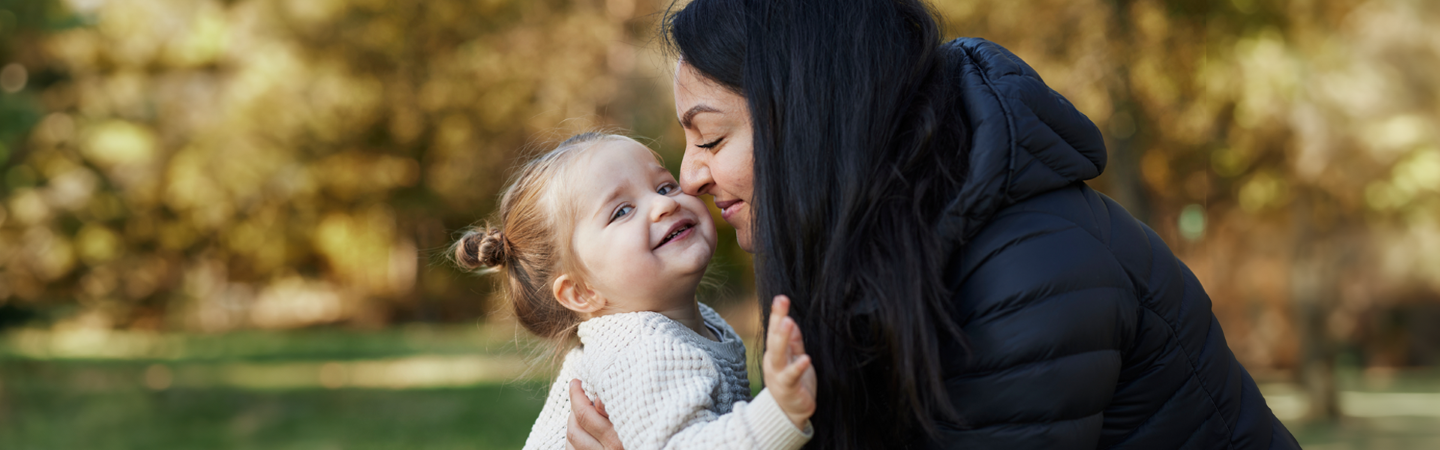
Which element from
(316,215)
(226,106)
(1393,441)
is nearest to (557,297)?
(1393,441)

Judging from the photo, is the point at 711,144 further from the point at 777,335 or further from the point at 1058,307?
the point at 1058,307

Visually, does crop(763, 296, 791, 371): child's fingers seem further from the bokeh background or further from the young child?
the bokeh background

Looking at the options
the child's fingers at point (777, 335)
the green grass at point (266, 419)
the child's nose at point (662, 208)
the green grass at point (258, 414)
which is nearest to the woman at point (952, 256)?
the child's fingers at point (777, 335)

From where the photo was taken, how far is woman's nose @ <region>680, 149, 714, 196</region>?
7.25 ft

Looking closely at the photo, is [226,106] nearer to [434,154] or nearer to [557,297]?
[434,154]

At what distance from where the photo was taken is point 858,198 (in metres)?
A: 1.74

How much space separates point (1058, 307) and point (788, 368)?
0.43 meters

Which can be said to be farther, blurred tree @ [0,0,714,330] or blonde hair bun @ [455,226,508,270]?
blurred tree @ [0,0,714,330]

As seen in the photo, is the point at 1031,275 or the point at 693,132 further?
the point at 693,132

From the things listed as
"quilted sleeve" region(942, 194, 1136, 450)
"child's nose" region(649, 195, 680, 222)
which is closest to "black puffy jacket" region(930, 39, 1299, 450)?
"quilted sleeve" region(942, 194, 1136, 450)

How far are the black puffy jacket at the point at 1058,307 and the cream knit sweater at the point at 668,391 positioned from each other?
0.32m

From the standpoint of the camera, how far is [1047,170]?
5.81ft

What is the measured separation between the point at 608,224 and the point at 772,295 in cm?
77

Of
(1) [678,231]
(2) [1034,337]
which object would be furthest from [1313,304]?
(2) [1034,337]
